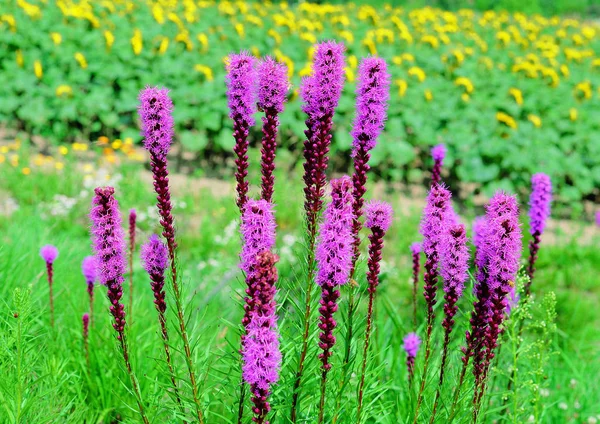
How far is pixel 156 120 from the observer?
6.97 ft

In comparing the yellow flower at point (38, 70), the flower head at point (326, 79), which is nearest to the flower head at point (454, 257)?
the flower head at point (326, 79)

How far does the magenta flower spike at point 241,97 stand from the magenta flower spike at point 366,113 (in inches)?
13.9

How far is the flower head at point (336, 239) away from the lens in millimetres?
1886

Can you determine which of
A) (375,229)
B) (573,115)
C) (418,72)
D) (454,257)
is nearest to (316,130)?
(375,229)

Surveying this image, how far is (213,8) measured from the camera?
47.4 ft

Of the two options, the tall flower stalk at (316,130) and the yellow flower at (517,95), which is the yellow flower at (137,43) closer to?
the yellow flower at (517,95)

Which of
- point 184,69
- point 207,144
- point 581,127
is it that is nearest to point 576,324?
point 581,127

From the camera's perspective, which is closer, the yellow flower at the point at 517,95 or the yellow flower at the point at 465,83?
the yellow flower at the point at 517,95

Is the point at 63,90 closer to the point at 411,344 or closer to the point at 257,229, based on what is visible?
the point at 411,344

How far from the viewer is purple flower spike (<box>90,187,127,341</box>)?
6.89ft

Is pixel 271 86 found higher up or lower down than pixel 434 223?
higher up

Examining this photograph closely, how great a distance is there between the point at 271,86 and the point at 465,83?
341 inches

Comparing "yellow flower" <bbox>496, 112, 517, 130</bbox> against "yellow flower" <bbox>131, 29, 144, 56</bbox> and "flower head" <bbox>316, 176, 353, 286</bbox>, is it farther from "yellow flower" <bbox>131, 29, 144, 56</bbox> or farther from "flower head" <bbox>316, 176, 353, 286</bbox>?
"flower head" <bbox>316, 176, 353, 286</bbox>

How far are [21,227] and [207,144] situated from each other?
15.0 feet
